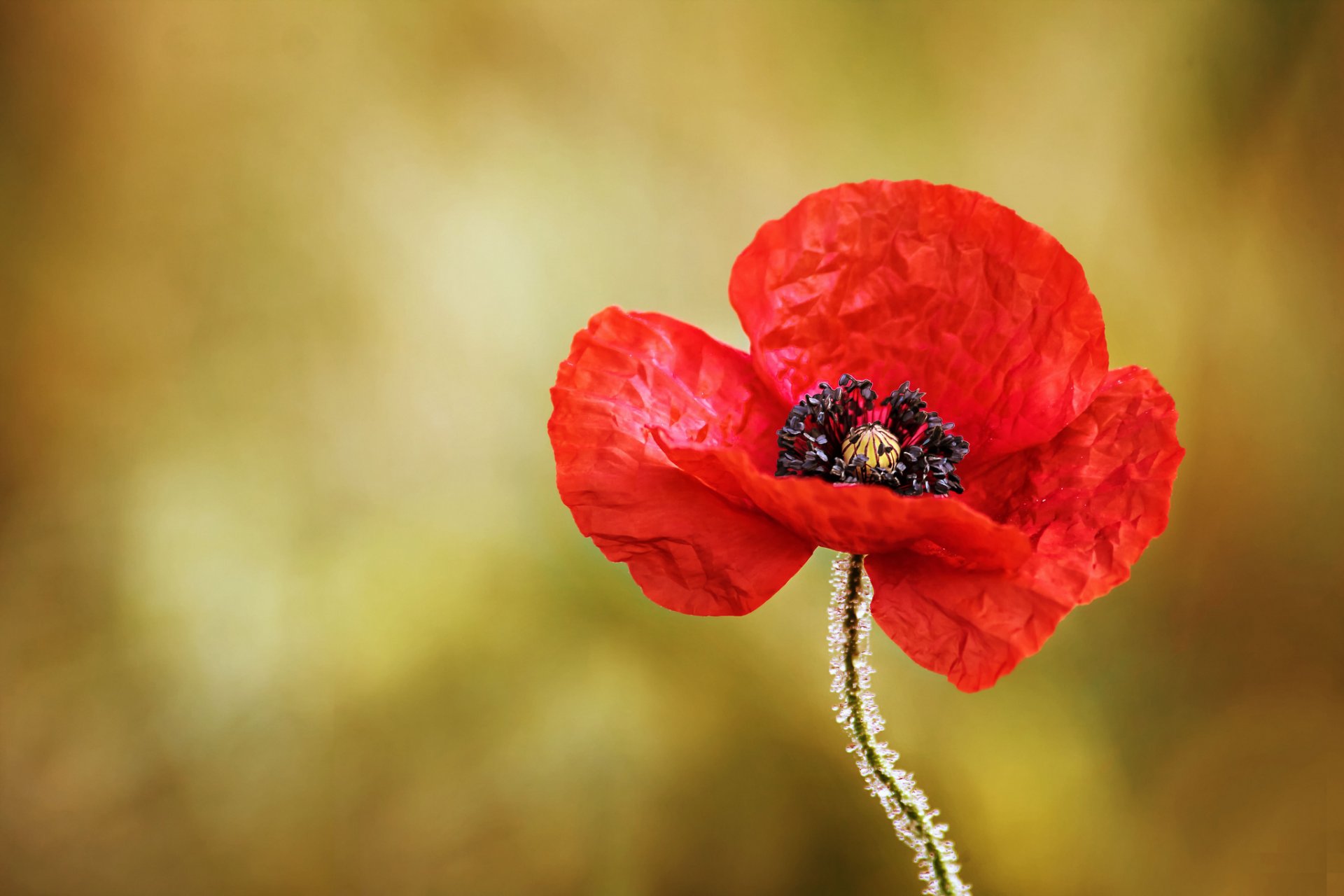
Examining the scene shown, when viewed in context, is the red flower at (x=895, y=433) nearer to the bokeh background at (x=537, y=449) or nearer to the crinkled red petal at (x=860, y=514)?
the crinkled red petal at (x=860, y=514)

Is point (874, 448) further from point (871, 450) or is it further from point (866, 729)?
point (866, 729)

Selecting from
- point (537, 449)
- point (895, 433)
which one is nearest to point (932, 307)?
point (895, 433)

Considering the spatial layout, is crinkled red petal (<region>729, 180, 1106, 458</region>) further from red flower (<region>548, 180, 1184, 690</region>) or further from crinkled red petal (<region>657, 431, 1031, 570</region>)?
crinkled red petal (<region>657, 431, 1031, 570</region>)

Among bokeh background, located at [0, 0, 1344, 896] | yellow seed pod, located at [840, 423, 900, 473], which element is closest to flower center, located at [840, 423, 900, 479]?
yellow seed pod, located at [840, 423, 900, 473]

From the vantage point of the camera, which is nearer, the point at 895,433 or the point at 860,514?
the point at 860,514

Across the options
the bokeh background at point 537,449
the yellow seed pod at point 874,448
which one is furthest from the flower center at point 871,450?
the bokeh background at point 537,449

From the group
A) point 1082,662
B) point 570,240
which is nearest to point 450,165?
point 570,240

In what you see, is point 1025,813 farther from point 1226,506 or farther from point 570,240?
point 570,240
